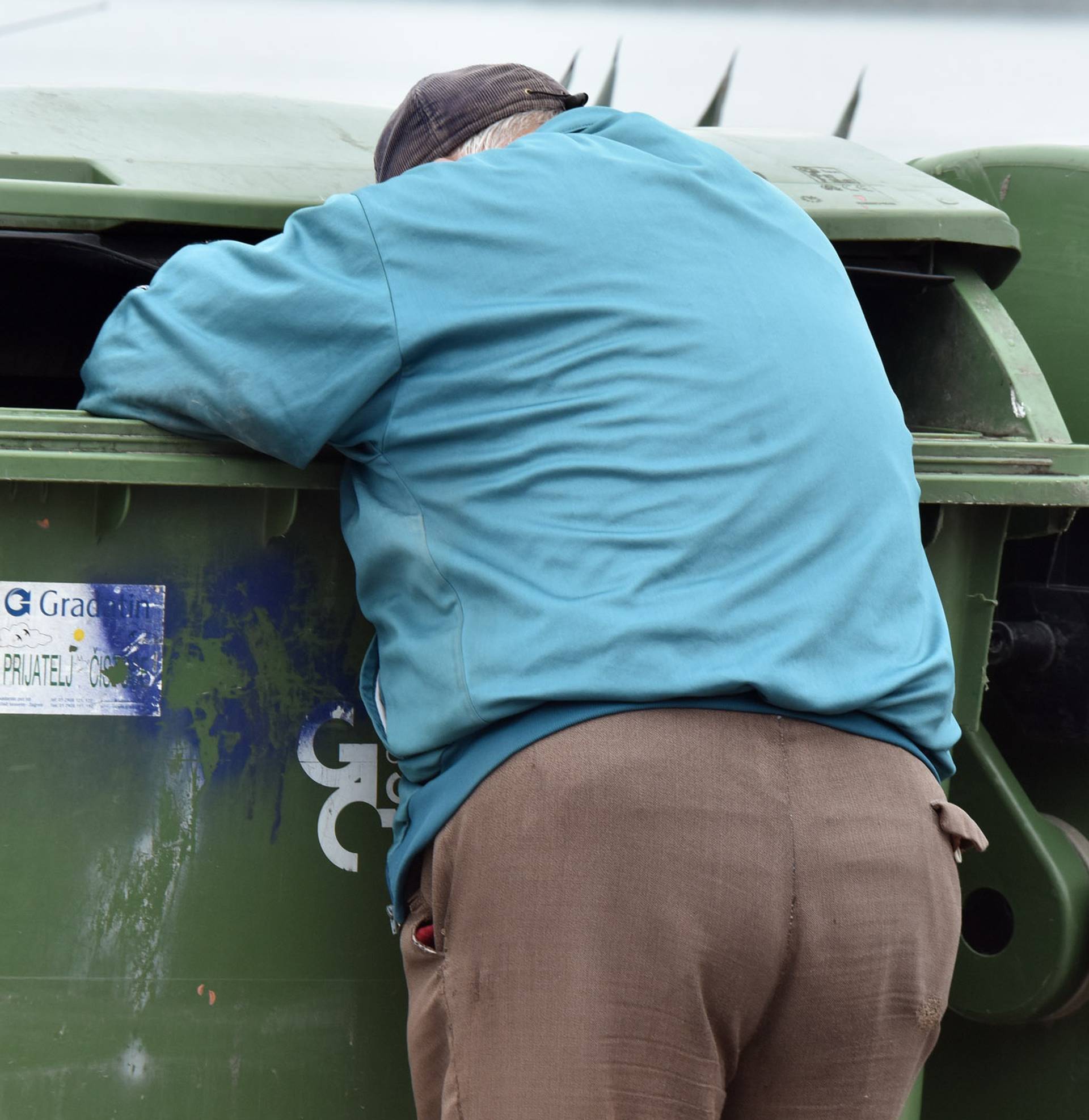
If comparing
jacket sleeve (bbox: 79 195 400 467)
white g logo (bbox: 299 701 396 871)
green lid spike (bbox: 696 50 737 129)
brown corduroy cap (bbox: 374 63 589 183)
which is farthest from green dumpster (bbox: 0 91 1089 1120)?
green lid spike (bbox: 696 50 737 129)

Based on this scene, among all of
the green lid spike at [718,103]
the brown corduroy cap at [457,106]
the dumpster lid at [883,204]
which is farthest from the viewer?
the green lid spike at [718,103]

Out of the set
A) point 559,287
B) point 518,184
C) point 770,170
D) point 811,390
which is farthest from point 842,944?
point 770,170

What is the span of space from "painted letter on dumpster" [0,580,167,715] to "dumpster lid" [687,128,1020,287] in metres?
1.20

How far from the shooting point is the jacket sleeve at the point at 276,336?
4.80 ft

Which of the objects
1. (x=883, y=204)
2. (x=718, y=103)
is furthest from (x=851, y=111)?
(x=883, y=204)

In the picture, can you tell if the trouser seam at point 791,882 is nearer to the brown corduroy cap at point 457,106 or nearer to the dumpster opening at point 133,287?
the brown corduroy cap at point 457,106

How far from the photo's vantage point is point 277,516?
1.76 metres

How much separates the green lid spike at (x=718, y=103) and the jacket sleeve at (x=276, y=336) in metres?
5.68

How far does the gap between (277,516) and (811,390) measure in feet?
2.25

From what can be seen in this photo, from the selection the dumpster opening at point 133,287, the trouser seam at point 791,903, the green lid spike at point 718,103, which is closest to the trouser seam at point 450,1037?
the trouser seam at point 791,903

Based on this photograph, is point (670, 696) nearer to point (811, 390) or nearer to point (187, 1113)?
point (811, 390)

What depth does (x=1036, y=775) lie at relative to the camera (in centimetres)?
245

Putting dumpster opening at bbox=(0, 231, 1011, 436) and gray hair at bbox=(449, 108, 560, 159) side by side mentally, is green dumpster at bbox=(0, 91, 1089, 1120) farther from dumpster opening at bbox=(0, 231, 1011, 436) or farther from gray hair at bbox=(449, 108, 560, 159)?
gray hair at bbox=(449, 108, 560, 159)

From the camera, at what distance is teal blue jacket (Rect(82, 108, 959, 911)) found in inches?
53.5
